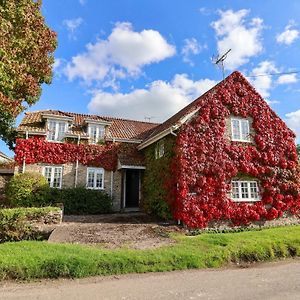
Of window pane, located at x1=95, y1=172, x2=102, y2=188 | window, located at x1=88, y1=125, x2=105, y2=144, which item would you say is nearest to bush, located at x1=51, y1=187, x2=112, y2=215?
window pane, located at x1=95, y1=172, x2=102, y2=188

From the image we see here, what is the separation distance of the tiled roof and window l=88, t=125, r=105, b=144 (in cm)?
52

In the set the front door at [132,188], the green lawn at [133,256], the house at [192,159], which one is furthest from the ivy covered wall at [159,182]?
the green lawn at [133,256]

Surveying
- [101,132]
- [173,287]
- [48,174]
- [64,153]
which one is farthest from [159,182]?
[173,287]

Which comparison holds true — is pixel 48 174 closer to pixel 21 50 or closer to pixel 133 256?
pixel 21 50

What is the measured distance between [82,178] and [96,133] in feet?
12.0

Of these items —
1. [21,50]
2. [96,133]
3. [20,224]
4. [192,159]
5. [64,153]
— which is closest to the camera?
[21,50]

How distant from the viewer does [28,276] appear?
758 cm

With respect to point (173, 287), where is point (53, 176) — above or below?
above

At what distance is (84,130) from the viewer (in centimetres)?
2227

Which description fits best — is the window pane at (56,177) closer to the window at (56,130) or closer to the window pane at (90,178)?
the window pane at (90,178)

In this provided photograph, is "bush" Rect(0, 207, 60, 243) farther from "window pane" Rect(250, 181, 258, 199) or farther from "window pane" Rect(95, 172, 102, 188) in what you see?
"window pane" Rect(250, 181, 258, 199)

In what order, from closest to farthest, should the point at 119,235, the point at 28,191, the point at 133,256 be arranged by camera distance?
the point at 133,256 → the point at 119,235 → the point at 28,191

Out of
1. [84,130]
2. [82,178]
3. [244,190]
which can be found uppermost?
[84,130]

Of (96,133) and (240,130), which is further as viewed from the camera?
(96,133)
